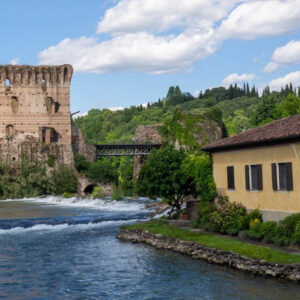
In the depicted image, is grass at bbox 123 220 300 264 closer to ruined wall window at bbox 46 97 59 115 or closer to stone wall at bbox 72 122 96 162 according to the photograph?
stone wall at bbox 72 122 96 162

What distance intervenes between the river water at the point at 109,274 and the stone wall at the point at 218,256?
37 centimetres

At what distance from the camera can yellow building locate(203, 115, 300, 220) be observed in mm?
18594

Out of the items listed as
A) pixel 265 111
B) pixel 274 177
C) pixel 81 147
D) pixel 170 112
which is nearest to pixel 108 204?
pixel 274 177

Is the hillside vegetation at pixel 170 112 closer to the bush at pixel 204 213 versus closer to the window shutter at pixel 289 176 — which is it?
the bush at pixel 204 213

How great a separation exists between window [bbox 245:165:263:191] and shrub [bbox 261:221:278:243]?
195 centimetres

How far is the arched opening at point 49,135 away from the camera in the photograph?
74.4m

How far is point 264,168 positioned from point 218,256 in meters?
4.49

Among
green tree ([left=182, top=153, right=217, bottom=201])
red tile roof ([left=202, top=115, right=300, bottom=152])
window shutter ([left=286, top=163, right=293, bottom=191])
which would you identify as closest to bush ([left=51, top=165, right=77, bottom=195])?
green tree ([left=182, top=153, right=217, bottom=201])

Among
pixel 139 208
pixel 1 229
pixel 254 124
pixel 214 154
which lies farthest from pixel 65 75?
pixel 214 154

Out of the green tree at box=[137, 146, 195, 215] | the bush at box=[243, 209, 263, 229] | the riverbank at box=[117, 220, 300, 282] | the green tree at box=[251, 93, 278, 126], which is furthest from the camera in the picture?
the green tree at box=[251, 93, 278, 126]

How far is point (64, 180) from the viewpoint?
6856 cm

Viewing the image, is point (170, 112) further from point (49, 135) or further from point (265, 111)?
point (265, 111)

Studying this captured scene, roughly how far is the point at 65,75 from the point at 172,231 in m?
58.9

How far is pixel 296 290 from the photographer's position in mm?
13742
